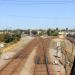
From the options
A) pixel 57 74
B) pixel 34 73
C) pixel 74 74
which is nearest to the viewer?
pixel 74 74

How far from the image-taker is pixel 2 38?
369ft

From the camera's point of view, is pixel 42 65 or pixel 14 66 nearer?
pixel 14 66

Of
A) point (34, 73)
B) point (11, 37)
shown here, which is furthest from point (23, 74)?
point (11, 37)

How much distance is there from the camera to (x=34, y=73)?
3062 centimetres

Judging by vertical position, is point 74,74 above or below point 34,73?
above

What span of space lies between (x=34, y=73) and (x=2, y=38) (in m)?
83.1

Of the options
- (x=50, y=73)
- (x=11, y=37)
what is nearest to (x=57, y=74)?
(x=50, y=73)

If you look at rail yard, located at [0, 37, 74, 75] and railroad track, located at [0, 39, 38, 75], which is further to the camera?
railroad track, located at [0, 39, 38, 75]

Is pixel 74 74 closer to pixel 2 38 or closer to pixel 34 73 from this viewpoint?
pixel 34 73

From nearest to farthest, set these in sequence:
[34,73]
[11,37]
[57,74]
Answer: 1. [57,74]
2. [34,73]
3. [11,37]

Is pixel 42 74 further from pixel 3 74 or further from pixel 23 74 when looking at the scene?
pixel 3 74

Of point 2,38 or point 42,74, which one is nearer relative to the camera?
point 42,74

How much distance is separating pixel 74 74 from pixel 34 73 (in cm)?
2801

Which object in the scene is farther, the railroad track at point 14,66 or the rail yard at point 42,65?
the railroad track at point 14,66
